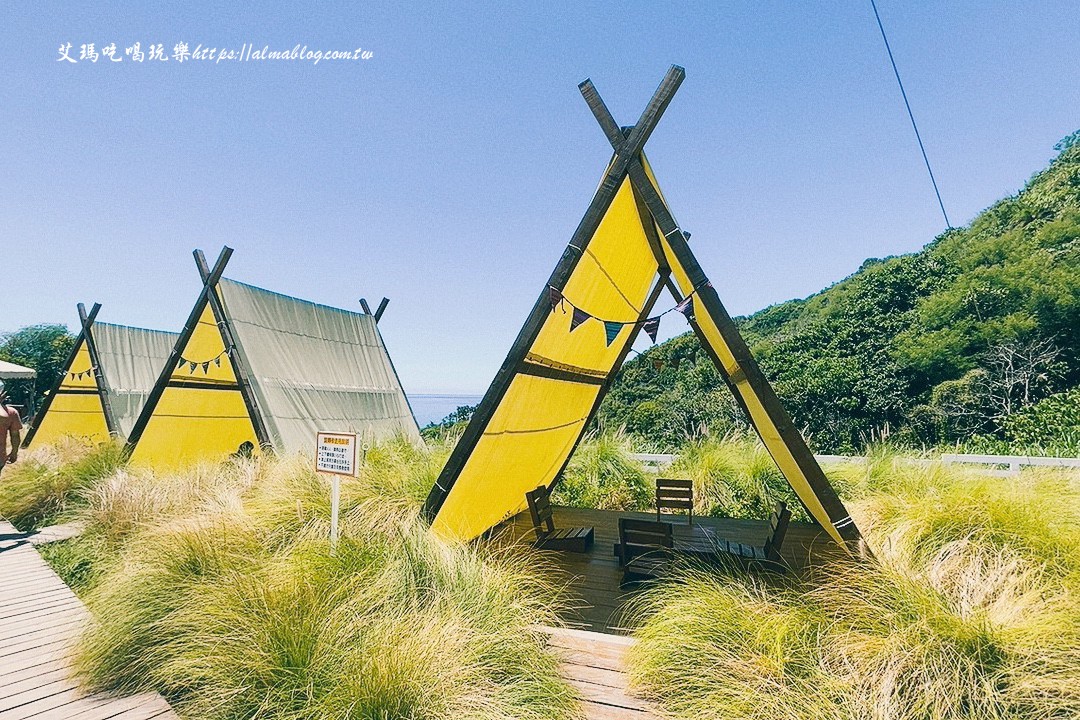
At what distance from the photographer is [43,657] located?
358cm

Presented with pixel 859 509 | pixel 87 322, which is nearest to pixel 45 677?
pixel 859 509

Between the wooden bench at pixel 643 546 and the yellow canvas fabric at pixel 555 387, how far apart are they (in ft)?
4.26

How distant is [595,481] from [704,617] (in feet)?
19.5

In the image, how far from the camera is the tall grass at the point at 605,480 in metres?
8.67

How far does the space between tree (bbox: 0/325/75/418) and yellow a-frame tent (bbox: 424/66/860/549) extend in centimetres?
3183

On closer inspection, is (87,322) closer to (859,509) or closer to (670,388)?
→ (859,509)

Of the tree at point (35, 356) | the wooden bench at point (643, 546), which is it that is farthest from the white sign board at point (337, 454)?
the tree at point (35, 356)

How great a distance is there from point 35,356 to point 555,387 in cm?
4155

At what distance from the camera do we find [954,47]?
30.0ft

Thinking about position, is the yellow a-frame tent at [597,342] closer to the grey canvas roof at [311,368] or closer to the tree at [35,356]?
the grey canvas roof at [311,368]

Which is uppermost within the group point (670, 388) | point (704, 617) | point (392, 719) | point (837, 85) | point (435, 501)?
point (837, 85)

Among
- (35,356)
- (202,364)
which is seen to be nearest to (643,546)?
(202,364)

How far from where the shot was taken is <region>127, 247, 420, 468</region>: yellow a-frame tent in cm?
824

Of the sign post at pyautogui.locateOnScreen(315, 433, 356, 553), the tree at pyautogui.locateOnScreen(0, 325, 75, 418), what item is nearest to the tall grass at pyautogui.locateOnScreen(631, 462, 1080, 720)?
the sign post at pyautogui.locateOnScreen(315, 433, 356, 553)
